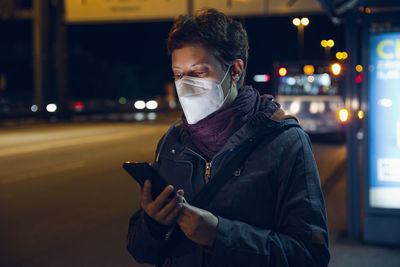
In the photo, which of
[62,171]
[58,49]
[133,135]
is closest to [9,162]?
[62,171]

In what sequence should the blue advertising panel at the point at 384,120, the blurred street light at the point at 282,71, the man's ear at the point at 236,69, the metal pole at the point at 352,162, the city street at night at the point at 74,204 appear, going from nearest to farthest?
1. the man's ear at the point at 236,69
2. the blue advertising panel at the point at 384,120
3. the city street at night at the point at 74,204
4. the metal pole at the point at 352,162
5. the blurred street light at the point at 282,71

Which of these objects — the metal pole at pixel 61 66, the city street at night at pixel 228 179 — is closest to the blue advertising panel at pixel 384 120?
the city street at night at pixel 228 179

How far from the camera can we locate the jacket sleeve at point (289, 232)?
1.94 m

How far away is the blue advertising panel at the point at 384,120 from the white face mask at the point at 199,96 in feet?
14.8

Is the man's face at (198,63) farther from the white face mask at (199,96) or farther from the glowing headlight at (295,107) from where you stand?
the glowing headlight at (295,107)

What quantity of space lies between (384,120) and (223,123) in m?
4.60

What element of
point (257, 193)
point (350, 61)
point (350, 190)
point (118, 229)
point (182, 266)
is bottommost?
point (118, 229)

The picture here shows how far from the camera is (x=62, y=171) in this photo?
1304 cm

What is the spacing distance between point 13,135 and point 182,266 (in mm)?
23154

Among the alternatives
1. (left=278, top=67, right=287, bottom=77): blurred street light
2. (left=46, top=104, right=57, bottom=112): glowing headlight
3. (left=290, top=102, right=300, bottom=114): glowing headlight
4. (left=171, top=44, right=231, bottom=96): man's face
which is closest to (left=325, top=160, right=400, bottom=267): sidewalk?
(left=171, top=44, right=231, bottom=96): man's face

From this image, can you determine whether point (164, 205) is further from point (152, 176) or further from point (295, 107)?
point (295, 107)

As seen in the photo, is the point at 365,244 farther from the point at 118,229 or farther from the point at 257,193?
the point at 257,193

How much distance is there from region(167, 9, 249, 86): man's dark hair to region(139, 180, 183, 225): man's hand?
54 cm

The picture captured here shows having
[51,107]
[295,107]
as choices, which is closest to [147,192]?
[295,107]
